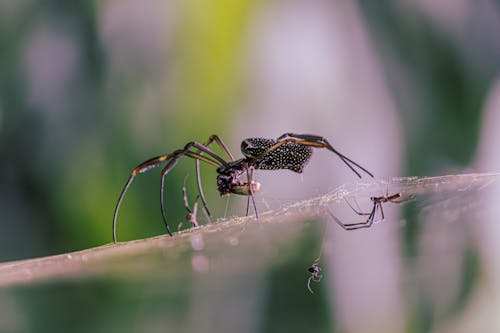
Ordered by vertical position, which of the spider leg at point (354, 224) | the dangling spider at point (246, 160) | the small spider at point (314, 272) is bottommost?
the small spider at point (314, 272)

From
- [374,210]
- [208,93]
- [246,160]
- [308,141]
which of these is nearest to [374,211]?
[374,210]

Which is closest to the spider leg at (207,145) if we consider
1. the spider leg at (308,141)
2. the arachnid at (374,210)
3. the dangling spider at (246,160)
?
the dangling spider at (246,160)

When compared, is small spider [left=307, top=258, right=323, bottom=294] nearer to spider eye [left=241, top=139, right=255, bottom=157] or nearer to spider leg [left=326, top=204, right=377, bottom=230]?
Answer: spider leg [left=326, top=204, right=377, bottom=230]

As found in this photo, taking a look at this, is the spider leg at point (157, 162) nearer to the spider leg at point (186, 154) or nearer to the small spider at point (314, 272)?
the spider leg at point (186, 154)

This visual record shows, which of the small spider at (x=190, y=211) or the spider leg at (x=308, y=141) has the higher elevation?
the spider leg at (x=308, y=141)

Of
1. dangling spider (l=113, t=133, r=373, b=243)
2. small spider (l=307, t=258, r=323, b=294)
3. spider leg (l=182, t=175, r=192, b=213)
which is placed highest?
dangling spider (l=113, t=133, r=373, b=243)

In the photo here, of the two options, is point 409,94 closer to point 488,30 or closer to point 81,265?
point 488,30

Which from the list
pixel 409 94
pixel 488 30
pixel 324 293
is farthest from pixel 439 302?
pixel 488 30

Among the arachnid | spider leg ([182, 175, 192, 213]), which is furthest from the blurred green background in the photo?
the arachnid
